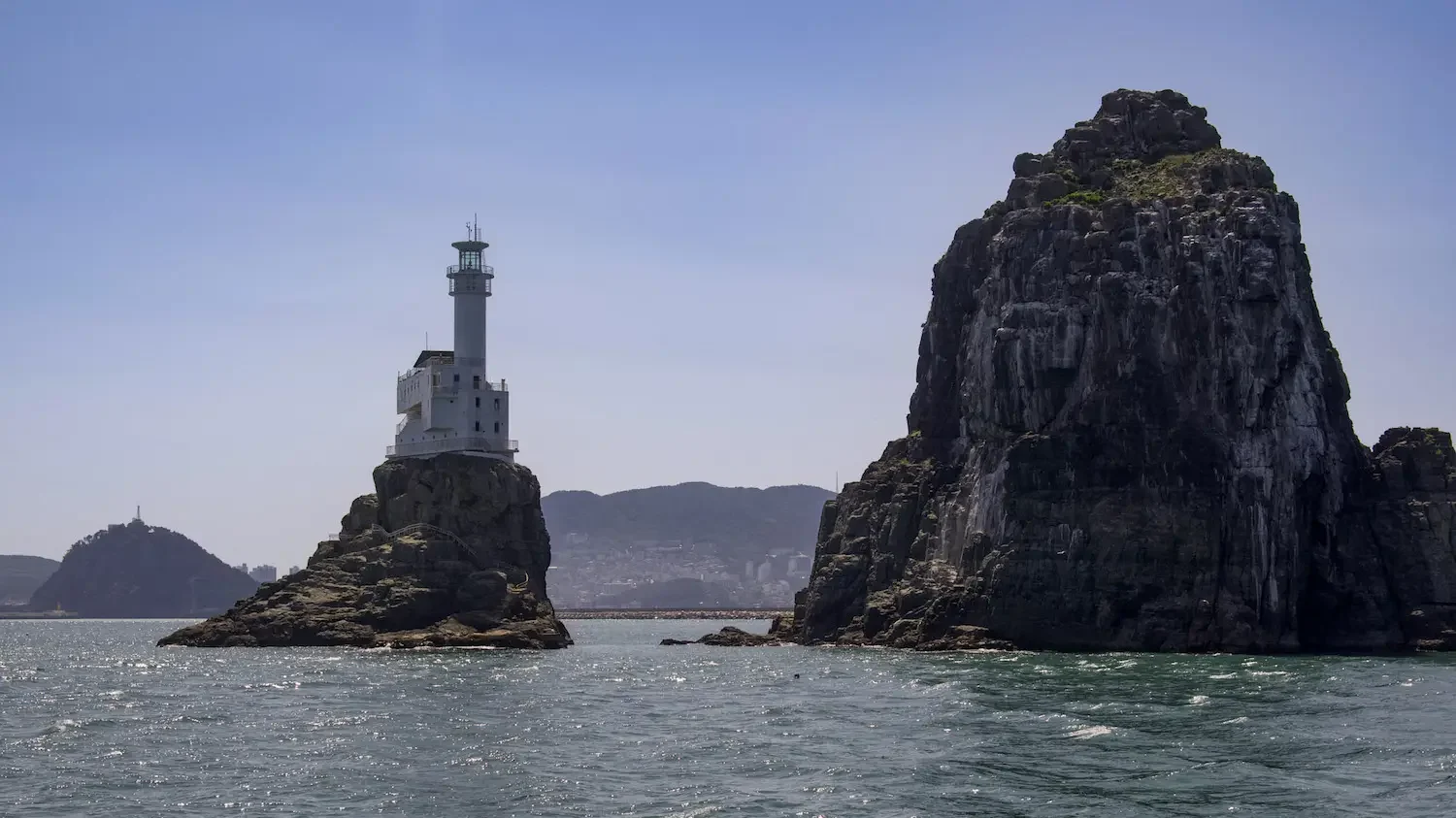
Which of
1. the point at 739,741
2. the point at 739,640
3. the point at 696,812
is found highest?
the point at 739,640

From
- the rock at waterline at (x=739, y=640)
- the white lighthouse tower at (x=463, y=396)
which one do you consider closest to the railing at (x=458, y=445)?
the white lighthouse tower at (x=463, y=396)

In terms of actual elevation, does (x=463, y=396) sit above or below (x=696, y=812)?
above

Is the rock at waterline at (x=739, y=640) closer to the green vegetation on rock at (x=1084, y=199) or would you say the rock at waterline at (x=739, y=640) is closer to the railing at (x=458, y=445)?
the railing at (x=458, y=445)

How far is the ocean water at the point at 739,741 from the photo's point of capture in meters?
48.3

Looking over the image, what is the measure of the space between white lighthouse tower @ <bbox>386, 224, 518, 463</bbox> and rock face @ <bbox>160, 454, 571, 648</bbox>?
3.24 m

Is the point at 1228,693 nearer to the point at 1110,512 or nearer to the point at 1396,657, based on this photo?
the point at 1396,657

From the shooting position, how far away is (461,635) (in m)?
123

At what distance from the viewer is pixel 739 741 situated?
61.8m

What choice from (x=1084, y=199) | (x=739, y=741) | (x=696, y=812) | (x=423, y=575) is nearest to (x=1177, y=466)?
(x=1084, y=199)

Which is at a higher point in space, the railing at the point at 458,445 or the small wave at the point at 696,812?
the railing at the point at 458,445

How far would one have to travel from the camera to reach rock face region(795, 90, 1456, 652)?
11962 centimetres

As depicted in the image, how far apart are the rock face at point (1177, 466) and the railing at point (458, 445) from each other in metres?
35.6

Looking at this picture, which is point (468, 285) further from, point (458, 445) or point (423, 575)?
point (423, 575)

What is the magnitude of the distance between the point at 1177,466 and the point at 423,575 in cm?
5691
